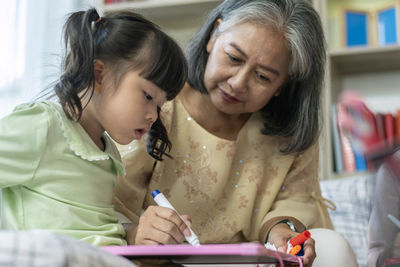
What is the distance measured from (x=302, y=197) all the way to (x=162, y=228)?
641 millimetres

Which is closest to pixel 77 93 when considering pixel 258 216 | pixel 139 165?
pixel 139 165

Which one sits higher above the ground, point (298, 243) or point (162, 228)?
point (162, 228)

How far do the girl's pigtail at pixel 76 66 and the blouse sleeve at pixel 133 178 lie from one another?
277mm

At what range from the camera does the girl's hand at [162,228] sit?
0.91m

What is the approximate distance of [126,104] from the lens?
989 millimetres

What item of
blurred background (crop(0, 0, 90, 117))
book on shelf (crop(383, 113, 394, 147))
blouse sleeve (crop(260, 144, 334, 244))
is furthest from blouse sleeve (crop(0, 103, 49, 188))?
book on shelf (crop(383, 113, 394, 147))

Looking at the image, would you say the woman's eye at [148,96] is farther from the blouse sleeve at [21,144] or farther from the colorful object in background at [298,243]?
the colorful object in background at [298,243]

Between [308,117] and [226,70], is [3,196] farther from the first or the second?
[308,117]

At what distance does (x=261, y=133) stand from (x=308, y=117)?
0.14 meters

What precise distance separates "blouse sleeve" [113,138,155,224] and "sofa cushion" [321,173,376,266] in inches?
33.7

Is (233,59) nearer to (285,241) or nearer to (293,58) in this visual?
(293,58)

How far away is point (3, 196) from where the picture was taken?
91cm

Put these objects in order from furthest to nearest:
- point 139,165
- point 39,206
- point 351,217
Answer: point 351,217 → point 139,165 → point 39,206

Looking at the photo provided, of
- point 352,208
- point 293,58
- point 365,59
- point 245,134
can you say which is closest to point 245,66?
point 293,58
